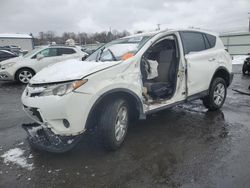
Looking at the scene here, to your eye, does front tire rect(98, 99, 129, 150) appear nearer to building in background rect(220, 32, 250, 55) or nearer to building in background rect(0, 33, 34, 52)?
building in background rect(220, 32, 250, 55)

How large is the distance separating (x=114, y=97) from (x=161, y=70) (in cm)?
169

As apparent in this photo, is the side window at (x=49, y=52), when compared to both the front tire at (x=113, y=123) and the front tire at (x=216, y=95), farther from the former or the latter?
the front tire at (x=113, y=123)

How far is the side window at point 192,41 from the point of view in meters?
4.98

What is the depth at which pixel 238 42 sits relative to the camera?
23609 millimetres

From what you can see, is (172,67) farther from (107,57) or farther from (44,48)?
(44,48)

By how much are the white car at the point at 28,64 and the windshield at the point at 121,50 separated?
6.27 m

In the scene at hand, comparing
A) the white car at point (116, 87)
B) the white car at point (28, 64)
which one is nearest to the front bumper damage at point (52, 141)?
the white car at point (116, 87)

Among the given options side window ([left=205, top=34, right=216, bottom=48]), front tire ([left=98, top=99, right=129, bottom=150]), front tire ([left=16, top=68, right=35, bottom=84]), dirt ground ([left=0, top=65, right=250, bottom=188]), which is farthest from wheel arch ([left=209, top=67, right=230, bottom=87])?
front tire ([left=16, top=68, right=35, bottom=84])

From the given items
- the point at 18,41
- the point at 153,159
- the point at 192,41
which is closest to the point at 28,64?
the point at 192,41

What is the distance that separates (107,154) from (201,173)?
4.39 ft

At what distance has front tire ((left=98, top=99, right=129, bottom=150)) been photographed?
11.8 feet

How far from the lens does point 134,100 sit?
4023mm

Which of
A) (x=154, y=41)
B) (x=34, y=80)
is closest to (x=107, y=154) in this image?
(x=34, y=80)

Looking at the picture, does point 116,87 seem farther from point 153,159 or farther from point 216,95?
point 216,95
